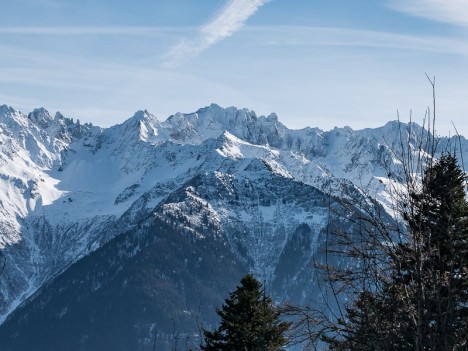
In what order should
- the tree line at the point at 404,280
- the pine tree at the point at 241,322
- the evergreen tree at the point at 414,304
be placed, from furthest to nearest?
the pine tree at the point at 241,322, the tree line at the point at 404,280, the evergreen tree at the point at 414,304

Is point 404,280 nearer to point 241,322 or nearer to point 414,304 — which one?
point 414,304

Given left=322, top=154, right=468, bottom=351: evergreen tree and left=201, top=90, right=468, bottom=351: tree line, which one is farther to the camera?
left=201, top=90, right=468, bottom=351: tree line

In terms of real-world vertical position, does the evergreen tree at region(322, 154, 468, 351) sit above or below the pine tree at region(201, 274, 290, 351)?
below

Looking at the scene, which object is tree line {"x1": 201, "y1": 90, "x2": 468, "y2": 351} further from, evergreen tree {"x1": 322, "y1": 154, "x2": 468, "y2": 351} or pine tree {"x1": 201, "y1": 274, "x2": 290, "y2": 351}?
pine tree {"x1": 201, "y1": 274, "x2": 290, "y2": 351}

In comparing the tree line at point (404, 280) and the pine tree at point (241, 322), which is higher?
the pine tree at point (241, 322)

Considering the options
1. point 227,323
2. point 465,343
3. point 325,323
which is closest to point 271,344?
point 227,323

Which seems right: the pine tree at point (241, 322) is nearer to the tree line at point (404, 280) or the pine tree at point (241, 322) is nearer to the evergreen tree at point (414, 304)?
the tree line at point (404, 280)

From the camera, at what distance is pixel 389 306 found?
9727 mm

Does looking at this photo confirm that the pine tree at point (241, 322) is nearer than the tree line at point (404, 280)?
No

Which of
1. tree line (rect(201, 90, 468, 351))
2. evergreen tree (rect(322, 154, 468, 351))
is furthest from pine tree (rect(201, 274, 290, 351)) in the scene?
evergreen tree (rect(322, 154, 468, 351))

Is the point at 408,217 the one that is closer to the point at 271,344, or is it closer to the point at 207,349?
the point at 271,344

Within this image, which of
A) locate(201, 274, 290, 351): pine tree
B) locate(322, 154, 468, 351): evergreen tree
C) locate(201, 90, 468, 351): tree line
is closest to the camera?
locate(322, 154, 468, 351): evergreen tree

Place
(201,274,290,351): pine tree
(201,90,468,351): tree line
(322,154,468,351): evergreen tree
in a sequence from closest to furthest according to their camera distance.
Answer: (322,154,468,351): evergreen tree
(201,90,468,351): tree line
(201,274,290,351): pine tree

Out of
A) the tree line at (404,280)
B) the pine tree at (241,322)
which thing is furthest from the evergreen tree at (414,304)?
the pine tree at (241,322)
